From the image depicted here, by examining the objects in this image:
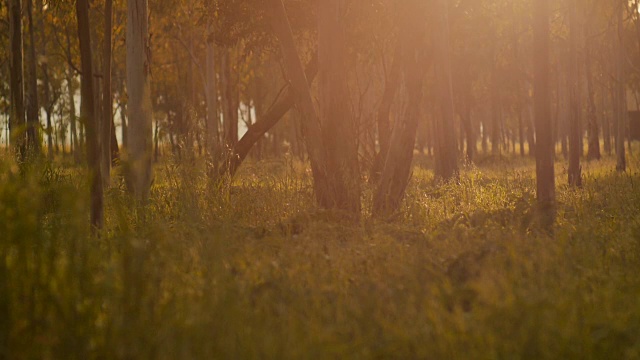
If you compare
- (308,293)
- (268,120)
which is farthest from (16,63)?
(308,293)

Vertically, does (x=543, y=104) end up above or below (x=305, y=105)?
below

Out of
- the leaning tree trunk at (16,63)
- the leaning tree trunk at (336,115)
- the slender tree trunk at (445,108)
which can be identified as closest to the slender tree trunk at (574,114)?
the slender tree trunk at (445,108)

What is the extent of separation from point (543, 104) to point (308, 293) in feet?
16.2

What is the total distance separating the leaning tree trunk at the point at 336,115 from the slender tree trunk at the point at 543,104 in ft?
7.34

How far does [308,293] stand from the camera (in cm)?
479

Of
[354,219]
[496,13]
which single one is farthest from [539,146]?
[496,13]

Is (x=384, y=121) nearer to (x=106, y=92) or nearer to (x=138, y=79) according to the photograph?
(x=106, y=92)

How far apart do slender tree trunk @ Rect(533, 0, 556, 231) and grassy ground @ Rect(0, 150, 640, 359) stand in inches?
59.4

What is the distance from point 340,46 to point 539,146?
9.13 ft

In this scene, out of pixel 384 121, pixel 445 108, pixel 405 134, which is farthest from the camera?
pixel 445 108

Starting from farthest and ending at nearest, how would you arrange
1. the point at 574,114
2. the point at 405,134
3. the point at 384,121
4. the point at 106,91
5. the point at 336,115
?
1. the point at 574,114
2. the point at 384,121
3. the point at 106,91
4. the point at 405,134
5. the point at 336,115

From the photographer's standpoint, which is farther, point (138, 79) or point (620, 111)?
point (620, 111)

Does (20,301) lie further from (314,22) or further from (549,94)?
(314,22)

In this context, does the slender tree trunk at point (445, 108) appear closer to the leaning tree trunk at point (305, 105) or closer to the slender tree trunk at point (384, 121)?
the slender tree trunk at point (384, 121)
